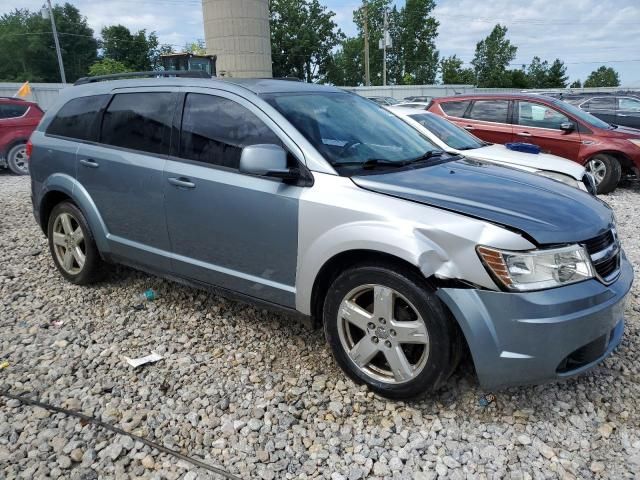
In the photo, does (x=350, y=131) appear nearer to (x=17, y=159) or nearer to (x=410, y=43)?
(x=17, y=159)

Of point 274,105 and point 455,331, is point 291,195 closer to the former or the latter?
point 274,105

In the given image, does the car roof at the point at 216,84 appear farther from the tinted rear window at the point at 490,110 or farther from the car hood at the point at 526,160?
the tinted rear window at the point at 490,110

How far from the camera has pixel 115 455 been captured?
8.08 ft

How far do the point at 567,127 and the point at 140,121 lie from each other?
764 cm

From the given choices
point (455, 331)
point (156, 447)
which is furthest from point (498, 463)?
point (156, 447)

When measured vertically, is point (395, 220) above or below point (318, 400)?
above

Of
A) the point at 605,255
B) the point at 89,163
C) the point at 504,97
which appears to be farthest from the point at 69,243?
the point at 504,97

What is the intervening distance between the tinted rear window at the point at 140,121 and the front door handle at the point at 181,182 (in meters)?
0.26

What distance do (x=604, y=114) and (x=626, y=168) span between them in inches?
233

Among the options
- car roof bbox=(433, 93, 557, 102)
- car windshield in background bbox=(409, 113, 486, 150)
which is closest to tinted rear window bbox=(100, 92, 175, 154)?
car windshield in background bbox=(409, 113, 486, 150)

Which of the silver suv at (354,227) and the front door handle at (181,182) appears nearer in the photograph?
the silver suv at (354,227)

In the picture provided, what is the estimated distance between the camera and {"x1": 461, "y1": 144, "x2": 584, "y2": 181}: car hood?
6.41 m

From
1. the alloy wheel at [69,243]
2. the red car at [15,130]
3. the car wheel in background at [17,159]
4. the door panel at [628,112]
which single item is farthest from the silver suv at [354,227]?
the door panel at [628,112]

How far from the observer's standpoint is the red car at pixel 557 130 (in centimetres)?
867
